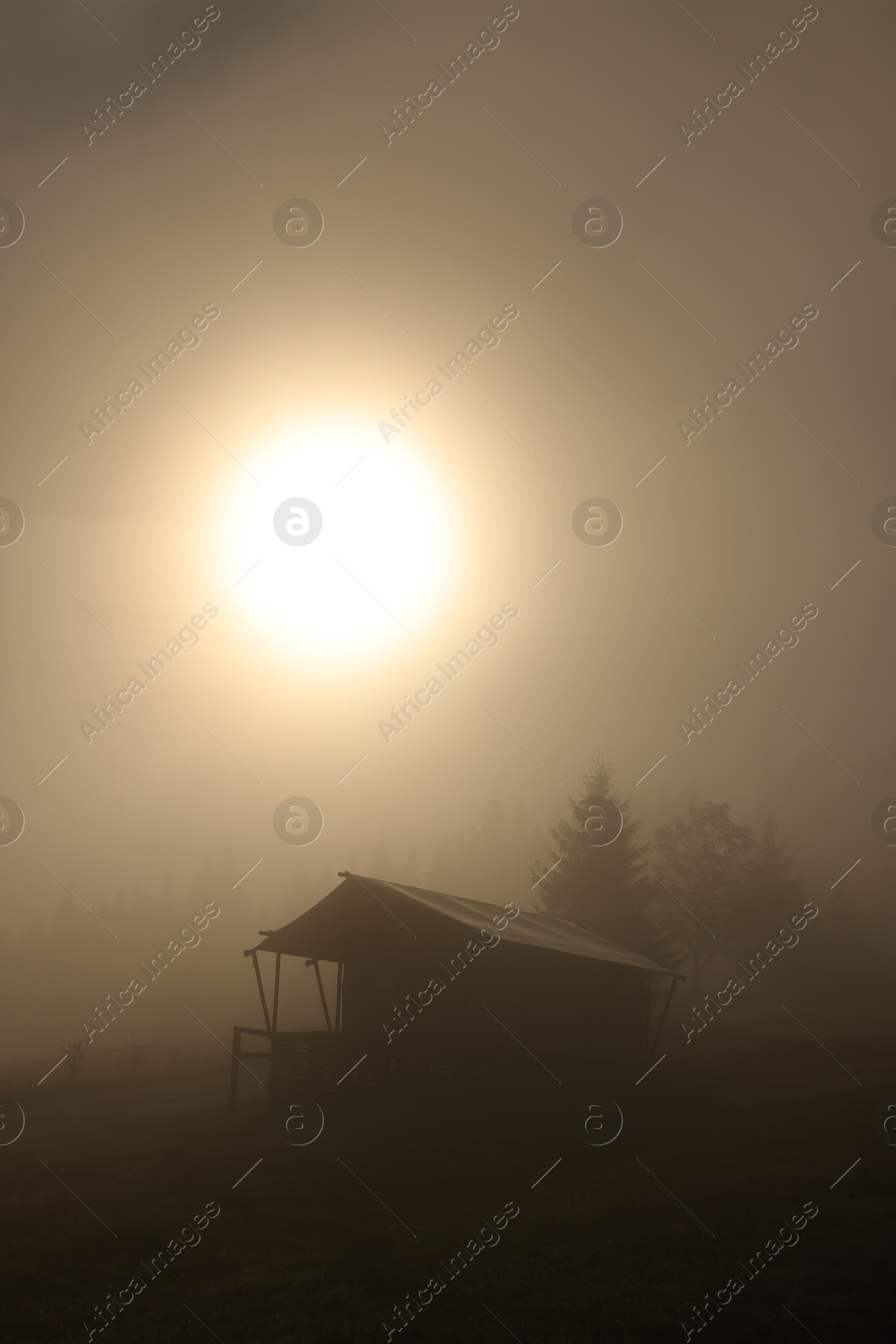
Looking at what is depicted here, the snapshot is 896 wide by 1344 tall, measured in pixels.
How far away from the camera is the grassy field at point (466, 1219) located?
9375mm

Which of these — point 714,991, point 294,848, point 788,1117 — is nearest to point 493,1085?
point 788,1117

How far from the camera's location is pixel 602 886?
41.7 metres

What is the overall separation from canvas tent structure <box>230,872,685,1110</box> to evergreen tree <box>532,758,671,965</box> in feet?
50.4

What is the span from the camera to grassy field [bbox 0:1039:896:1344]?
938 cm

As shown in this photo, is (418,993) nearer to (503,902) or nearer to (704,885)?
(704,885)

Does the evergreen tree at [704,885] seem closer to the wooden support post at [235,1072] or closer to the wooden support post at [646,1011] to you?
the wooden support post at [646,1011]

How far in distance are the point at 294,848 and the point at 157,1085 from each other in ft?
376

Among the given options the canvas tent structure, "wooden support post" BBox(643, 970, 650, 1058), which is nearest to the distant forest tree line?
"wooden support post" BBox(643, 970, 650, 1058)

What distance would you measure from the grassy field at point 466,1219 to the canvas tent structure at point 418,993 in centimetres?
103

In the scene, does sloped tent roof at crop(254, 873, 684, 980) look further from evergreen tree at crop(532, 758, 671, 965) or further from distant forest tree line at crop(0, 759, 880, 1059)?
distant forest tree line at crop(0, 759, 880, 1059)

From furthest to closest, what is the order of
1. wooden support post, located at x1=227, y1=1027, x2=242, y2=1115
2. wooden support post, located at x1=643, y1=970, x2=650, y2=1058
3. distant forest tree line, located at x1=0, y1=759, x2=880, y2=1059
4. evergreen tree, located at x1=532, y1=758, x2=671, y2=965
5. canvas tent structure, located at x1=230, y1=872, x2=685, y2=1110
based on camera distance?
distant forest tree line, located at x1=0, y1=759, x2=880, y2=1059
evergreen tree, located at x1=532, y1=758, x2=671, y2=965
wooden support post, located at x1=643, y1=970, x2=650, y2=1058
canvas tent structure, located at x1=230, y1=872, x2=685, y2=1110
wooden support post, located at x1=227, y1=1027, x2=242, y2=1115

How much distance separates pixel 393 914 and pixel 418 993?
8.02 feet

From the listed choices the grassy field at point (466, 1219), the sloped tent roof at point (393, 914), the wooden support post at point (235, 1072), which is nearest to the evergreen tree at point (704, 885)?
the sloped tent roof at point (393, 914)

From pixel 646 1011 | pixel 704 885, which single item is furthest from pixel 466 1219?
pixel 704 885
